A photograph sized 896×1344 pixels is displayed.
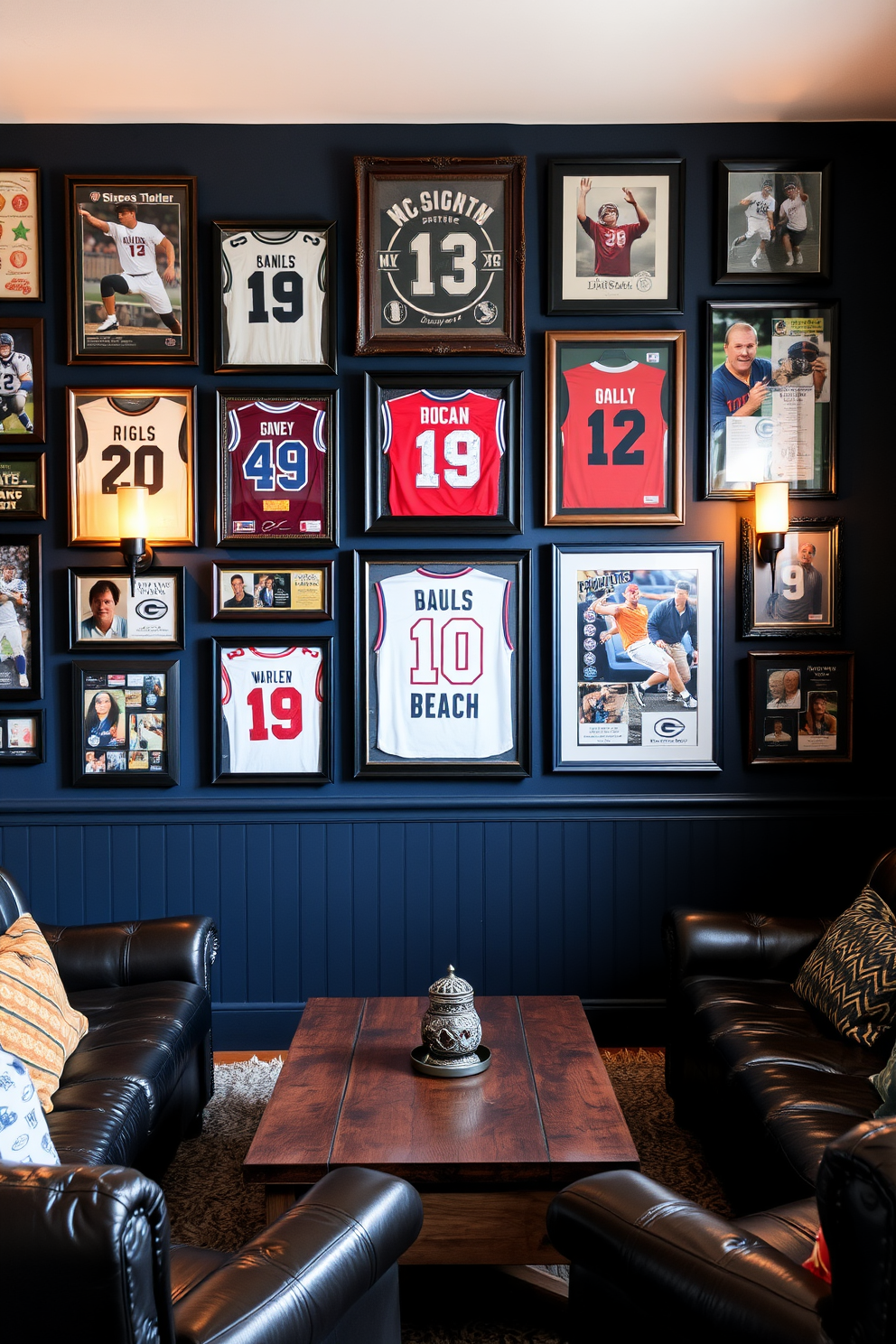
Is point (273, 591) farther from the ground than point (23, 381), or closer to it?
closer to it

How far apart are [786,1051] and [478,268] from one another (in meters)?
2.72

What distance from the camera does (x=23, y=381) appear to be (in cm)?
346

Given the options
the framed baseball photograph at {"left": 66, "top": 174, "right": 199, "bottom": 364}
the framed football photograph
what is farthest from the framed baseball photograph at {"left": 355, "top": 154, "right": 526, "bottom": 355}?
the framed baseball photograph at {"left": 66, "top": 174, "right": 199, "bottom": 364}

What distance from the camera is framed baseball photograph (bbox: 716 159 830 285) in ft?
11.2

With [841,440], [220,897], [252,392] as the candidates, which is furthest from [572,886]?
[252,392]

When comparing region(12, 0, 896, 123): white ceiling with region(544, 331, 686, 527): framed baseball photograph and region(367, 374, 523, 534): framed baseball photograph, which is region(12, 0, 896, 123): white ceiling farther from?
region(367, 374, 523, 534): framed baseball photograph

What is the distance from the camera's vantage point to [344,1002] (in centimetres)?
281

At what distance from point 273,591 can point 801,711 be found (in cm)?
199

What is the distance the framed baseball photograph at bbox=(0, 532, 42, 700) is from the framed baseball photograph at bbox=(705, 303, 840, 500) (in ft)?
8.16

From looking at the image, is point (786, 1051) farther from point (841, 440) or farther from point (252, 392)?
point (252, 392)

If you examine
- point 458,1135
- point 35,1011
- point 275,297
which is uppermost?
point 275,297

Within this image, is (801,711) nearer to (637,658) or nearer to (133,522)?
(637,658)

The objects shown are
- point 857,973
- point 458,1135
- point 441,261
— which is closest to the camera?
point 458,1135

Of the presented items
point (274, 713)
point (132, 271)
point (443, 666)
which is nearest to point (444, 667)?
point (443, 666)
